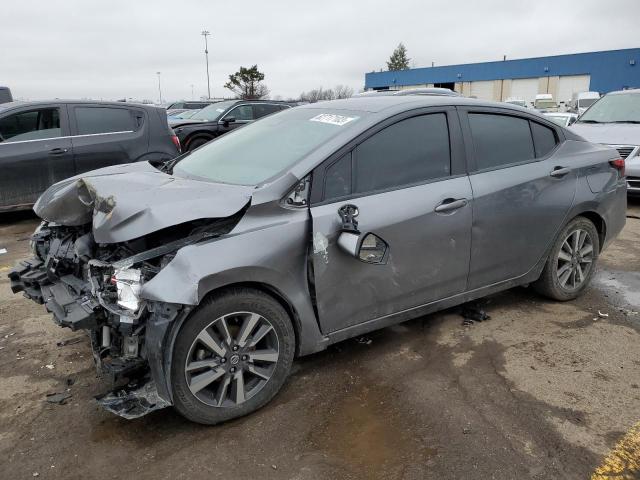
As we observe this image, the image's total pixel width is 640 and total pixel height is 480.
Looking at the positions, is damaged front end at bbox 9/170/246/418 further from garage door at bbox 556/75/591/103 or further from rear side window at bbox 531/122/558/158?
garage door at bbox 556/75/591/103

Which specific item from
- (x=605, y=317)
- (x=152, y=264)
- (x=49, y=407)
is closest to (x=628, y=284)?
(x=605, y=317)

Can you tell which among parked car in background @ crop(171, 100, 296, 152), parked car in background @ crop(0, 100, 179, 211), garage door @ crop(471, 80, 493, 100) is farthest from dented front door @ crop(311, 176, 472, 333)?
garage door @ crop(471, 80, 493, 100)

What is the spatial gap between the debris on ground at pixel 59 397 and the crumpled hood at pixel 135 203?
101 cm

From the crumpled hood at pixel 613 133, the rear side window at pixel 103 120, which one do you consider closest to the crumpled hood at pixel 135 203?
the rear side window at pixel 103 120

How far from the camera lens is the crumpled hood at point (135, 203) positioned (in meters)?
2.59

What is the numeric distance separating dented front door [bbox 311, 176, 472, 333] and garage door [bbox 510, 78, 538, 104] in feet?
155

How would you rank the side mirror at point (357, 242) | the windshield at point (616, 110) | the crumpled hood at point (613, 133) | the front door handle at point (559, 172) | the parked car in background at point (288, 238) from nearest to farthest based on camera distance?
the parked car in background at point (288, 238)
the side mirror at point (357, 242)
the front door handle at point (559, 172)
the crumpled hood at point (613, 133)
the windshield at point (616, 110)

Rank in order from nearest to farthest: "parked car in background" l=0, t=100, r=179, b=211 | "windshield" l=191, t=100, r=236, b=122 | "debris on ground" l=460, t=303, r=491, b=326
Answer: "debris on ground" l=460, t=303, r=491, b=326
"parked car in background" l=0, t=100, r=179, b=211
"windshield" l=191, t=100, r=236, b=122

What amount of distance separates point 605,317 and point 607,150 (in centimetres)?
141

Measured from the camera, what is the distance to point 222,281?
A: 8.41ft

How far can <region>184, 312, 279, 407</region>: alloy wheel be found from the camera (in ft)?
8.56

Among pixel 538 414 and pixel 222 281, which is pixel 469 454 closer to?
pixel 538 414

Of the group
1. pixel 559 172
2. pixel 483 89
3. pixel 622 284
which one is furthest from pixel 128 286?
pixel 483 89

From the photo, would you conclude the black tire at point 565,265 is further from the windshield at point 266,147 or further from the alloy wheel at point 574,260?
the windshield at point 266,147
